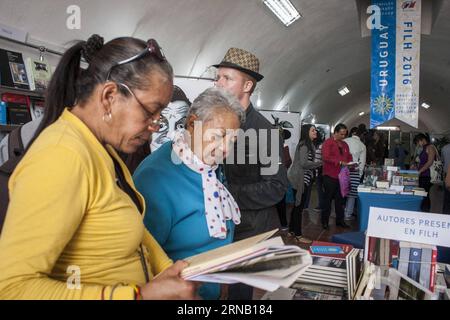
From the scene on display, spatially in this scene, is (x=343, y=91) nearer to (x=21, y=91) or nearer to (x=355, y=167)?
(x=355, y=167)

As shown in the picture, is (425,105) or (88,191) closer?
(88,191)

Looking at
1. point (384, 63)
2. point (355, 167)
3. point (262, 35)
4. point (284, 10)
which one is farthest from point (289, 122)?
point (384, 63)

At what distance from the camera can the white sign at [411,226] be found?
1544 mm

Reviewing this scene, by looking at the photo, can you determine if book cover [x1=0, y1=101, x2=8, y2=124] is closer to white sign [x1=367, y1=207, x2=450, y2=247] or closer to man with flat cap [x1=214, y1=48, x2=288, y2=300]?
man with flat cap [x1=214, y1=48, x2=288, y2=300]

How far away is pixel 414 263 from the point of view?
152cm

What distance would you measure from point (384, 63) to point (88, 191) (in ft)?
20.8

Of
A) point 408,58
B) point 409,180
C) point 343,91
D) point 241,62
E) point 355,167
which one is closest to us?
point 241,62

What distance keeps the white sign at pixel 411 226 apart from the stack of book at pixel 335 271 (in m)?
0.17

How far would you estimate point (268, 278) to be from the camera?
88cm

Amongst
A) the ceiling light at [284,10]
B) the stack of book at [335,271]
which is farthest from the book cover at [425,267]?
the ceiling light at [284,10]

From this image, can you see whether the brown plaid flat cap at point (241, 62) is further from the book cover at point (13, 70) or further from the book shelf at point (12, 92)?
the book cover at point (13, 70)

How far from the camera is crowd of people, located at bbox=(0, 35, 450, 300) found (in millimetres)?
796

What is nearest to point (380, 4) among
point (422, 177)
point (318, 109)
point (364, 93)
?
point (422, 177)

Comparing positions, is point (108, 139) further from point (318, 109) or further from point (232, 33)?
point (318, 109)
